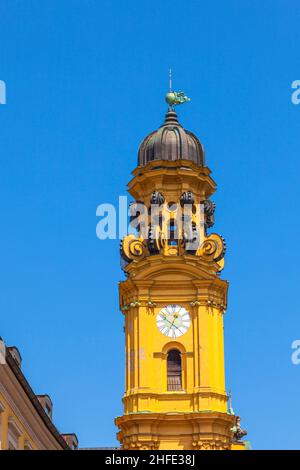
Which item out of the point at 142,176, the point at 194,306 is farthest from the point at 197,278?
the point at 142,176

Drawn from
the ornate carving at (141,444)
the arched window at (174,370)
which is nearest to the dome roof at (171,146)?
the arched window at (174,370)

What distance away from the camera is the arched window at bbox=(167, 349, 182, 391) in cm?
8381

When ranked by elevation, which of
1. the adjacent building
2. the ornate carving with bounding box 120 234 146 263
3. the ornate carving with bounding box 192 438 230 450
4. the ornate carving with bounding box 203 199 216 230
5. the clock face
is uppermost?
the ornate carving with bounding box 203 199 216 230

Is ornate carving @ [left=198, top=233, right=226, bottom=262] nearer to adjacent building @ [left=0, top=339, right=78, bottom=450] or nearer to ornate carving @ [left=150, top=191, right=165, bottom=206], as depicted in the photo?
ornate carving @ [left=150, top=191, right=165, bottom=206]

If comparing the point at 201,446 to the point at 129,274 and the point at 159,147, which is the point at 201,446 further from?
the point at 159,147

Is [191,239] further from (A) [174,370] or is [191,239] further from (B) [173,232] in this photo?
(A) [174,370]

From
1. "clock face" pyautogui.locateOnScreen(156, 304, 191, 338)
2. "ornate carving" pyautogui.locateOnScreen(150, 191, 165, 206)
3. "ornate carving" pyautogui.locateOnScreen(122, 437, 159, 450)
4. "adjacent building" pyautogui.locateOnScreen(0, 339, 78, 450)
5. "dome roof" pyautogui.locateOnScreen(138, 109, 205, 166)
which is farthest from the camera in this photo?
"dome roof" pyautogui.locateOnScreen(138, 109, 205, 166)

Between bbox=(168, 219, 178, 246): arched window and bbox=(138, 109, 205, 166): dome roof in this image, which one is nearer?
bbox=(168, 219, 178, 246): arched window

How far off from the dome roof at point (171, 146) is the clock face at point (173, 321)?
9320 millimetres

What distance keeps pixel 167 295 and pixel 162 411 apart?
21.6 feet

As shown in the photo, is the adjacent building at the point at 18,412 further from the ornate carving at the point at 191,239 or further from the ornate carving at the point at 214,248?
the ornate carving at the point at 214,248

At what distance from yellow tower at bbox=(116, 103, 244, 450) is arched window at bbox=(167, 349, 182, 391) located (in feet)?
0.18

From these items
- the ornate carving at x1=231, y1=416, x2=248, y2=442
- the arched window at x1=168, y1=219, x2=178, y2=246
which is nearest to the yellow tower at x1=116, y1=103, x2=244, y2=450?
the arched window at x1=168, y1=219, x2=178, y2=246

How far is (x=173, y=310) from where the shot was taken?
8488cm
